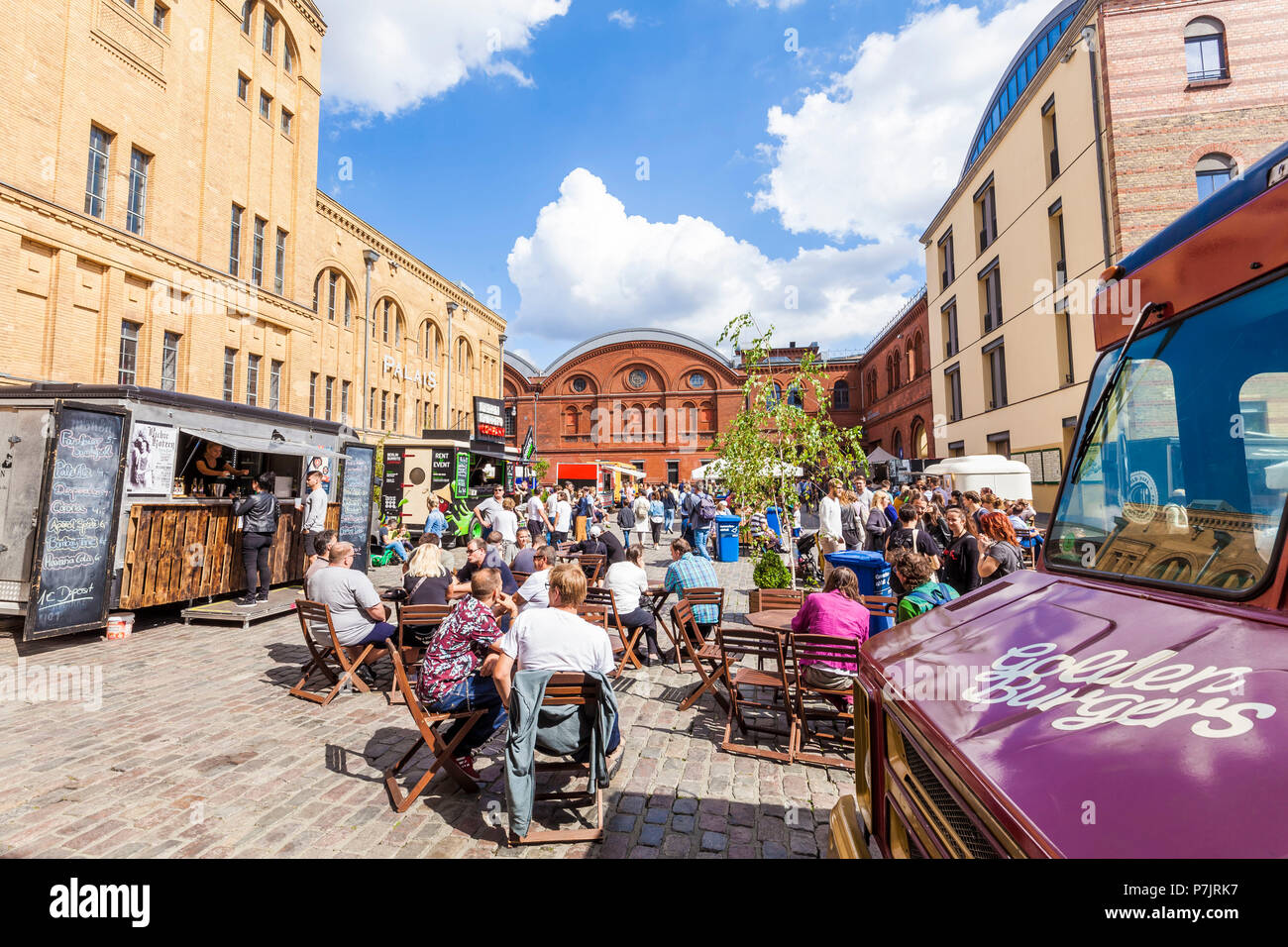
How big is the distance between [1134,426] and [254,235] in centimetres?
2385

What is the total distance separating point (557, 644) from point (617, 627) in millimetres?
2999

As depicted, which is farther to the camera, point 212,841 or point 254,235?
point 254,235

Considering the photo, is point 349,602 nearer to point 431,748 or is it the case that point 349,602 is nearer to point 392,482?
point 431,748

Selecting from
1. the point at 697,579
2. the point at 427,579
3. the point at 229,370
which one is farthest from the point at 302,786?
the point at 229,370

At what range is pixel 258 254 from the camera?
1955 cm

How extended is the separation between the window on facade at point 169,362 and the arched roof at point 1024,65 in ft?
129

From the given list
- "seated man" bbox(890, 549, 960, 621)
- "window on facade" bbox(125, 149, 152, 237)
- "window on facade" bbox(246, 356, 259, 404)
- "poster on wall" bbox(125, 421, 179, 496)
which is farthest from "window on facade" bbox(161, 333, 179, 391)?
"seated man" bbox(890, 549, 960, 621)

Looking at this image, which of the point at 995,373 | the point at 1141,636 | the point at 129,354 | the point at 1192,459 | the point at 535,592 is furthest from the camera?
the point at 995,373

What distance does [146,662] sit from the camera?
6.40 metres

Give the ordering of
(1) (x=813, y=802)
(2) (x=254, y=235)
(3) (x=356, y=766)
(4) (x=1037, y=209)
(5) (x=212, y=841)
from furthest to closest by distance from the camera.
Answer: (4) (x=1037, y=209) < (2) (x=254, y=235) < (3) (x=356, y=766) < (1) (x=813, y=802) < (5) (x=212, y=841)

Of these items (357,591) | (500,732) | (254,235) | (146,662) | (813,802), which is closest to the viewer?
(813,802)

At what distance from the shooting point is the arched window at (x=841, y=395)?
46.5 metres
